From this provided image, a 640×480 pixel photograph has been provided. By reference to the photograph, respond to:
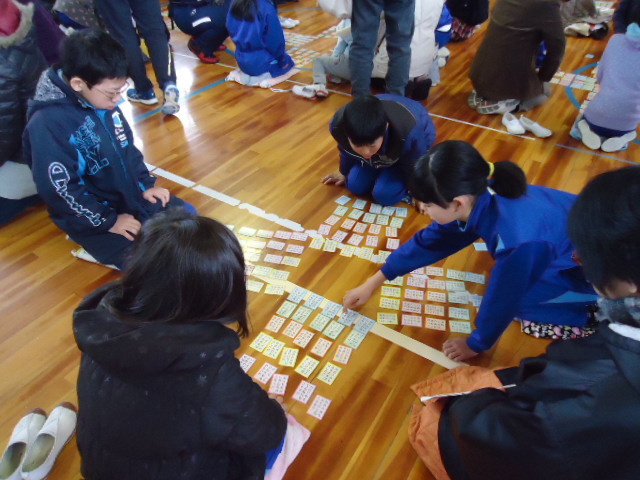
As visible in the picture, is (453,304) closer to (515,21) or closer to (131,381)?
(131,381)

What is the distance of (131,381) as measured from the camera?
2.91 ft

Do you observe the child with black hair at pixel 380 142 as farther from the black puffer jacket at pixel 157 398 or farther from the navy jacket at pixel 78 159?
the black puffer jacket at pixel 157 398

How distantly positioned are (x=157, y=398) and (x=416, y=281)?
1373mm

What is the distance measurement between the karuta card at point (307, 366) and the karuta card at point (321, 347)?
0.03 m

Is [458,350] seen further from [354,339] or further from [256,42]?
[256,42]

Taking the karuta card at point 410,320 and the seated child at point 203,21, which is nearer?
the karuta card at point 410,320

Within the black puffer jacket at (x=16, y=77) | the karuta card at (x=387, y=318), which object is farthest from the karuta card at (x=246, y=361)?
the black puffer jacket at (x=16, y=77)

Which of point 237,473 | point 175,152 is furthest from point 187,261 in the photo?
point 175,152

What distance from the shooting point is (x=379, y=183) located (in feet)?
7.82

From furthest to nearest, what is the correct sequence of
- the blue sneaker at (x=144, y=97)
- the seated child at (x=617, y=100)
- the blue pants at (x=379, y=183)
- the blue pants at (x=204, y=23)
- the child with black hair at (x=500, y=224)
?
the blue pants at (x=204, y=23) → the blue sneaker at (x=144, y=97) → the seated child at (x=617, y=100) → the blue pants at (x=379, y=183) → the child with black hair at (x=500, y=224)

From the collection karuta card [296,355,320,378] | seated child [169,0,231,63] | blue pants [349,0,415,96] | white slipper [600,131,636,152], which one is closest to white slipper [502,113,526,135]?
white slipper [600,131,636,152]

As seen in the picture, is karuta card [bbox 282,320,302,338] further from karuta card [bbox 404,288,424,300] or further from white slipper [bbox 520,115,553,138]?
white slipper [bbox 520,115,553,138]

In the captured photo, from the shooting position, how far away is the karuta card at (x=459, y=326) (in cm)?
176

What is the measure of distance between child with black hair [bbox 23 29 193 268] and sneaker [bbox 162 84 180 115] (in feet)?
4.24
